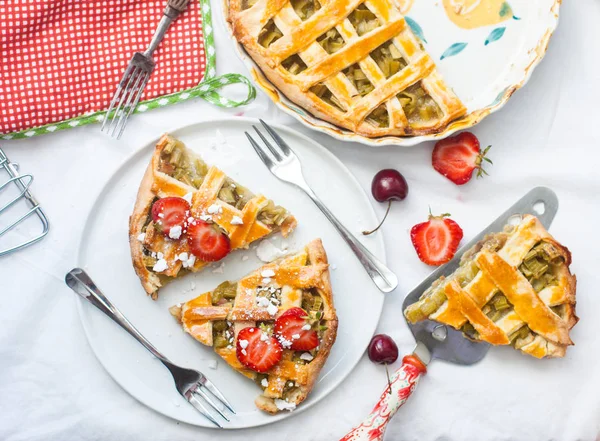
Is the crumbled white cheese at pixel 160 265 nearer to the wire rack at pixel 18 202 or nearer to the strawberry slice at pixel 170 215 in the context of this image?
the strawberry slice at pixel 170 215

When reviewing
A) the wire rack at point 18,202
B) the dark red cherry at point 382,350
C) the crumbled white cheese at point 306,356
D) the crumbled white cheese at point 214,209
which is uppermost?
the wire rack at point 18,202

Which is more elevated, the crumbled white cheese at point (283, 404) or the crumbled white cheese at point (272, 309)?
the crumbled white cheese at point (272, 309)

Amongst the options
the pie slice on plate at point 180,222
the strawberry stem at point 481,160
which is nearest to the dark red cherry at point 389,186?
the strawberry stem at point 481,160

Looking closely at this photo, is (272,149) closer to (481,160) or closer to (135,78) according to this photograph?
(135,78)

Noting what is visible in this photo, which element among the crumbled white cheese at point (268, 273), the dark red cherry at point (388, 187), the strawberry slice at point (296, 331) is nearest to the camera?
the strawberry slice at point (296, 331)

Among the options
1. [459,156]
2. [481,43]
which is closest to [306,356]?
[459,156]

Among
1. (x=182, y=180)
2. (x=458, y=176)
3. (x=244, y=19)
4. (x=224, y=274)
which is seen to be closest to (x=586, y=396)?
(x=458, y=176)
